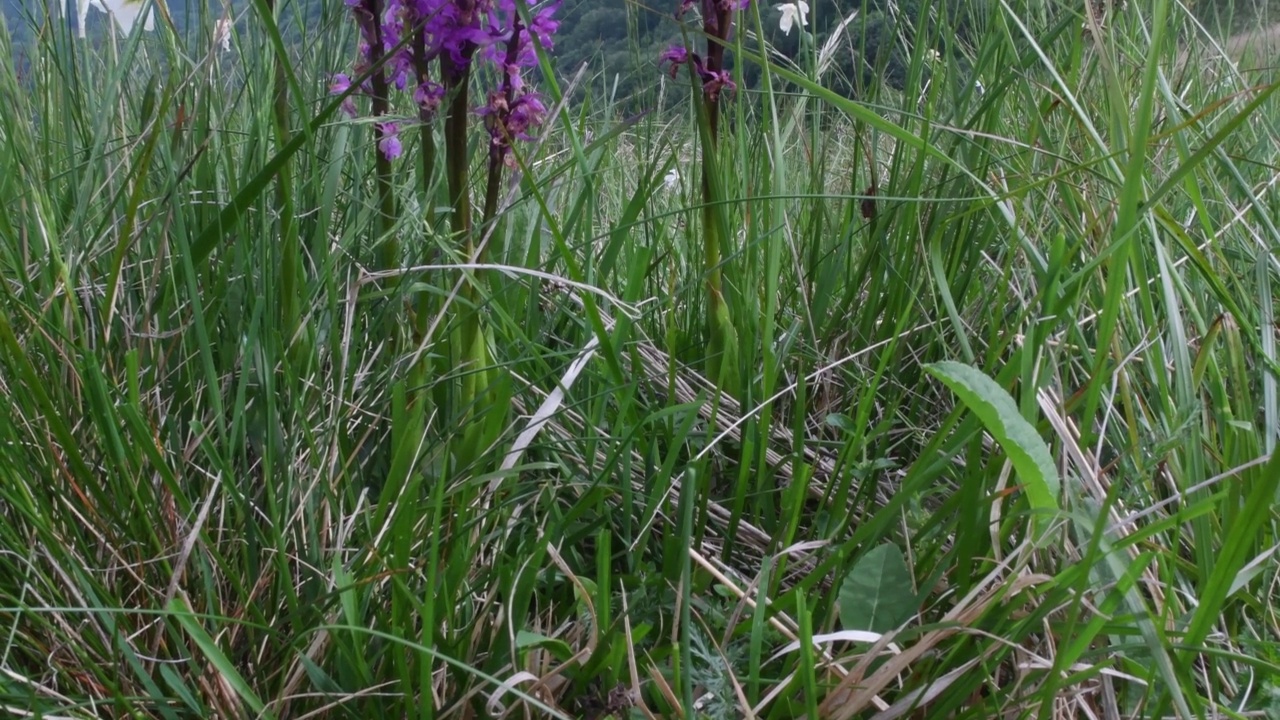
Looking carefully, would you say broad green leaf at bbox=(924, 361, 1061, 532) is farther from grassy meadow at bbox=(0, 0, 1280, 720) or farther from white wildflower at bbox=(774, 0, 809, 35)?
white wildflower at bbox=(774, 0, 809, 35)

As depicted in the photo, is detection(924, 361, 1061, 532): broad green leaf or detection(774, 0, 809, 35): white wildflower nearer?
detection(924, 361, 1061, 532): broad green leaf

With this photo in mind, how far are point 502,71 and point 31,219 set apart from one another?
0.50 m

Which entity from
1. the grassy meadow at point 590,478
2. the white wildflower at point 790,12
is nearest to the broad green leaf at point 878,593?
the grassy meadow at point 590,478

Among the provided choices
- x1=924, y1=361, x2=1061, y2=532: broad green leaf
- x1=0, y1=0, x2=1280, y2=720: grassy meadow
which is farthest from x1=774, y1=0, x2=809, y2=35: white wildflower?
x1=924, y1=361, x2=1061, y2=532: broad green leaf

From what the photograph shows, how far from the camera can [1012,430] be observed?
661mm

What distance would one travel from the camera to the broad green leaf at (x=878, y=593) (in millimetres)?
709

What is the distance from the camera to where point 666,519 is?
80cm

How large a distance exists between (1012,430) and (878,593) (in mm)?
153

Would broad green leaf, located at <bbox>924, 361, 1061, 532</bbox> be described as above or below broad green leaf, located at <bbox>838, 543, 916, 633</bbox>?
above

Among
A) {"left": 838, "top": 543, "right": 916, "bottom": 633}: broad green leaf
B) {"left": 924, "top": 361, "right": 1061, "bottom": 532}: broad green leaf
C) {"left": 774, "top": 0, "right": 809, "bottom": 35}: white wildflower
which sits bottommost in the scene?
{"left": 838, "top": 543, "right": 916, "bottom": 633}: broad green leaf

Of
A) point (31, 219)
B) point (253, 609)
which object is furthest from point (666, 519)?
point (31, 219)

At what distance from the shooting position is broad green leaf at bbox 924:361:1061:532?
655 millimetres

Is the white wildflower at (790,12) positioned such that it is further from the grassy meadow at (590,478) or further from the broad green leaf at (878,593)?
the broad green leaf at (878,593)

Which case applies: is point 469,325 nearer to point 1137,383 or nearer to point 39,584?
point 39,584
